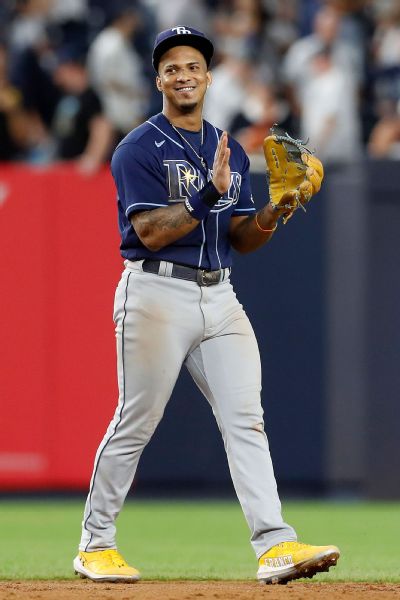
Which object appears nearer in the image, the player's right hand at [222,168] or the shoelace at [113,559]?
the player's right hand at [222,168]

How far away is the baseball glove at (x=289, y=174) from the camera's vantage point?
5145mm

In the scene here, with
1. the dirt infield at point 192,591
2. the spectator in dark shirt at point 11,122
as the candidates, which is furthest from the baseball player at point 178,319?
the spectator in dark shirt at point 11,122

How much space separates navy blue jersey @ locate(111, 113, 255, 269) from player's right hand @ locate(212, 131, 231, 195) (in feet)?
0.62

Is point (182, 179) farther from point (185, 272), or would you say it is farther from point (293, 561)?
point (293, 561)

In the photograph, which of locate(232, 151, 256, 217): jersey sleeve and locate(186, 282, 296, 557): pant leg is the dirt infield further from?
locate(232, 151, 256, 217): jersey sleeve

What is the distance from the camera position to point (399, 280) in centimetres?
934

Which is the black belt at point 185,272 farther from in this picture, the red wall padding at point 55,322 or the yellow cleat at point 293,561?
the red wall padding at point 55,322

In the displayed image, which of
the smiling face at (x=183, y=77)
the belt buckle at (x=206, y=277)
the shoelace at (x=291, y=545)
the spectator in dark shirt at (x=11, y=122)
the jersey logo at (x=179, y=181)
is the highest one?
the spectator in dark shirt at (x=11, y=122)

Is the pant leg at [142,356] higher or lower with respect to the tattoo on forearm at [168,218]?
lower

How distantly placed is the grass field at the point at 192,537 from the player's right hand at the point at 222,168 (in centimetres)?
170

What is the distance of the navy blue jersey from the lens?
5062mm

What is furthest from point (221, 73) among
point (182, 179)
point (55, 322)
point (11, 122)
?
point (182, 179)

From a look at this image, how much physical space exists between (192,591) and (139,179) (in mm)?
1537

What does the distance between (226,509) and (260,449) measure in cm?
379
